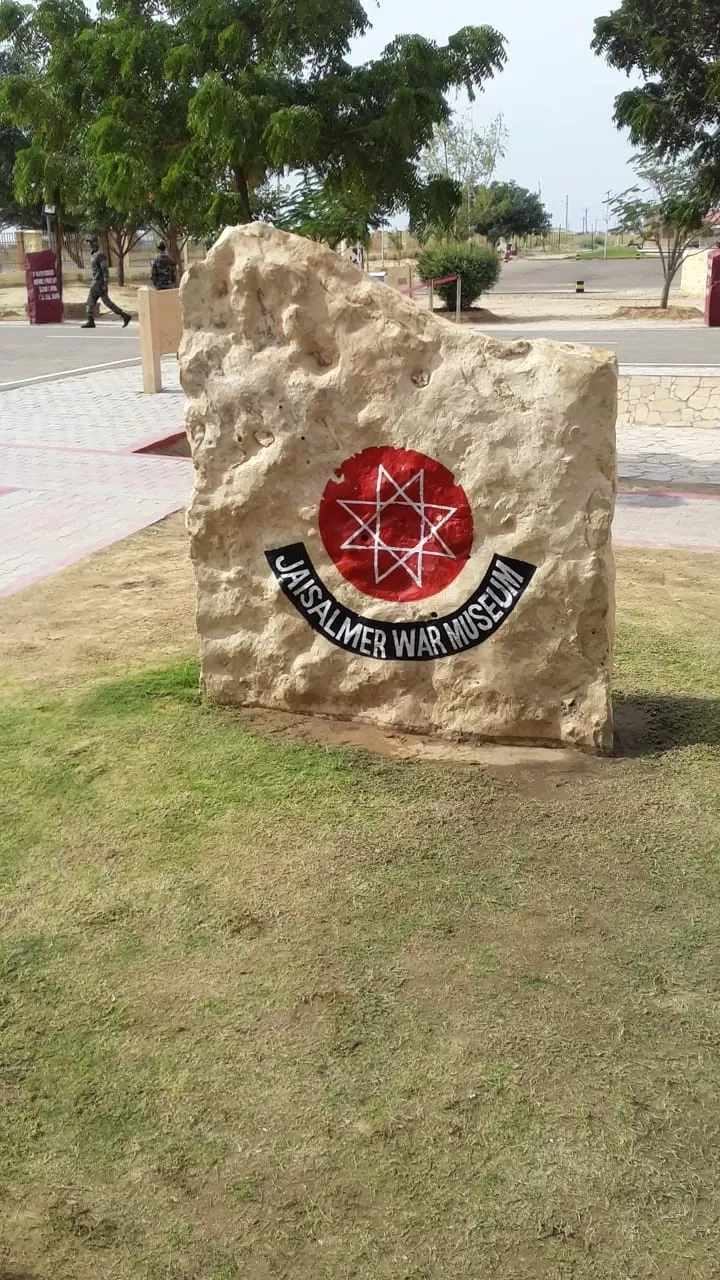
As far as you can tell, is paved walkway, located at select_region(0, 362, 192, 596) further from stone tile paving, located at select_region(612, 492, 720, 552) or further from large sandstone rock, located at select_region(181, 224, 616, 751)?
stone tile paving, located at select_region(612, 492, 720, 552)

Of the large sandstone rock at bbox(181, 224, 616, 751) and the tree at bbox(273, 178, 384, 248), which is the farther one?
→ the tree at bbox(273, 178, 384, 248)

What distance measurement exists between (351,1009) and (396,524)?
6.37 ft

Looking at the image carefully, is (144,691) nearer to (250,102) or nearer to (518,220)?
(250,102)

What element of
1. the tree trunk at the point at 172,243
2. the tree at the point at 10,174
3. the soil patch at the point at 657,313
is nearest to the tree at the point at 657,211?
the soil patch at the point at 657,313

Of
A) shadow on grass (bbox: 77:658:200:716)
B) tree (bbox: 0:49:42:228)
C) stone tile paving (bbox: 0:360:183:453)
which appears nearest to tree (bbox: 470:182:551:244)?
tree (bbox: 0:49:42:228)

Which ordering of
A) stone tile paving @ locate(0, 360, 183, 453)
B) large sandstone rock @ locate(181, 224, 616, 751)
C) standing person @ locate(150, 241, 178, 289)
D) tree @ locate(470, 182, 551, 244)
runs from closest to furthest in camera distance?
1. large sandstone rock @ locate(181, 224, 616, 751)
2. stone tile paving @ locate(0, 360, 183, 453)
3. standing person @ locate(150, 241, 178, 289)
4. tree @ locate(470, 182, 551, 244)

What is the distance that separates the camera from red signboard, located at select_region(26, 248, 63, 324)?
2711cm

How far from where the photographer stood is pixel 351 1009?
2.95 metres

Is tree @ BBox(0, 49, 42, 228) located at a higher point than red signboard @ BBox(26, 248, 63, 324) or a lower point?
higher

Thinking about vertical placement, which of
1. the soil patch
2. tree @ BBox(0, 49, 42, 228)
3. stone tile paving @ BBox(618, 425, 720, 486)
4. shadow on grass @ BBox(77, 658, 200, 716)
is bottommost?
shadow on grass @ BBox(77, 658, 200, 716)

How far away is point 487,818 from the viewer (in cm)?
387

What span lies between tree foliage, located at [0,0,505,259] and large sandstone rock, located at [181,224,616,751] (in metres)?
3.27

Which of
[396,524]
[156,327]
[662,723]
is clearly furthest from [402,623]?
[156,327]

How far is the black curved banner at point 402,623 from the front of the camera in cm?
423
